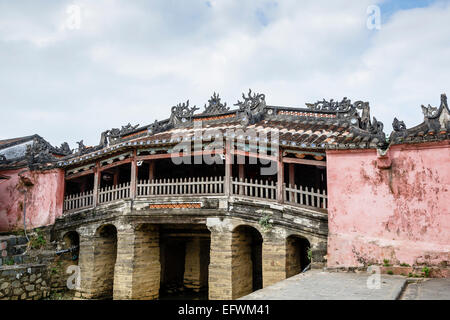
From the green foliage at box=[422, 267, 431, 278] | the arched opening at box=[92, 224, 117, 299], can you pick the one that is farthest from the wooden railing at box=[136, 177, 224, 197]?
the green foliage at box=[422, 267, 431, 278]

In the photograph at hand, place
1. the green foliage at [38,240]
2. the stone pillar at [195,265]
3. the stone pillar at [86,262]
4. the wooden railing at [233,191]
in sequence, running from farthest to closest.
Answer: the stone pillar at [195,265], the green foliage at [38,240], the stone pillar at [86,262], the wooden railing at [233,191]

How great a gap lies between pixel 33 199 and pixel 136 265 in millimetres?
6173

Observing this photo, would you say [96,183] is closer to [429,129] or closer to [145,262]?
[145,262]

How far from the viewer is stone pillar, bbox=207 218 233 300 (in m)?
10.4

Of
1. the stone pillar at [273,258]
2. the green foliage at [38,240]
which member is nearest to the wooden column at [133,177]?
the green foliage at [38,240]

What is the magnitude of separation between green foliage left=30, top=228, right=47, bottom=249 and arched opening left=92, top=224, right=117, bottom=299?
8.06ft

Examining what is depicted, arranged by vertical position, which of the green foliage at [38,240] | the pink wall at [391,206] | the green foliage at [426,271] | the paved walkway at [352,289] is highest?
the pink wall at [391,206]

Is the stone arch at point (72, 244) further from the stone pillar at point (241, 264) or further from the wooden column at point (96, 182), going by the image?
the stone pillar at point (241, 264)

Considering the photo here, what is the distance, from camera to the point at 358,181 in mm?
8703

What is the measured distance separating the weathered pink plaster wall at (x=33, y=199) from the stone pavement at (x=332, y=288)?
10.7m

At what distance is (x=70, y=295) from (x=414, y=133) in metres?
12.6

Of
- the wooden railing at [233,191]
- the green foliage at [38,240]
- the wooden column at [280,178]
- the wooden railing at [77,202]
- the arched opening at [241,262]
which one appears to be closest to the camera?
the wooden railing at [233,191]

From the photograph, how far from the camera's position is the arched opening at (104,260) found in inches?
519
